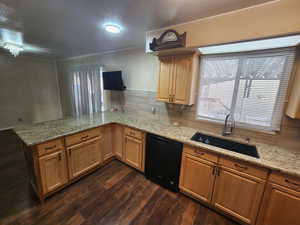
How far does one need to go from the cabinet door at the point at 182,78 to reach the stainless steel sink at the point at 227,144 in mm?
600

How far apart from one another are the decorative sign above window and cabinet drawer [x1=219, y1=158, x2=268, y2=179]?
156 centimetres

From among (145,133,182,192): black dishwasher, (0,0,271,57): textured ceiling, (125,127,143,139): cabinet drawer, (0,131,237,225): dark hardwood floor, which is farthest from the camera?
(125,127,143,139): cabinet drawer

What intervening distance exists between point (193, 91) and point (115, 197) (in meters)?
2.03

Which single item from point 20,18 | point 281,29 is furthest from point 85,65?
point 281,29

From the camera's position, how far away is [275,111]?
5.55ft

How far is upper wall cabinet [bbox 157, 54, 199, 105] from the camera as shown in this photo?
6.40 ft

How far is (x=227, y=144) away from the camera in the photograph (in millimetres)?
1887

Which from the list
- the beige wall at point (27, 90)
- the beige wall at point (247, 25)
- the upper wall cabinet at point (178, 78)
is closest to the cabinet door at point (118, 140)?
the upper wall cabinet at point (178, 78)

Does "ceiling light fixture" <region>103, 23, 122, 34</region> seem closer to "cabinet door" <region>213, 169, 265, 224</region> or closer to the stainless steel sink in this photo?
Answer: the stainless steel sink

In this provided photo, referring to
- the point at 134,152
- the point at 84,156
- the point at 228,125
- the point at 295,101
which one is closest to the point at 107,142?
the point at 84,156

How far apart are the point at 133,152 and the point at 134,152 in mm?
26

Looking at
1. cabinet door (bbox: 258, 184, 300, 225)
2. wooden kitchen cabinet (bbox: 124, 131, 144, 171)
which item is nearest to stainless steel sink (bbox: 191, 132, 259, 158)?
cabinet door (bbox: 258, 184, 300, 225)

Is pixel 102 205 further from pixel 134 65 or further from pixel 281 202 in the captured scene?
pixel 134 65

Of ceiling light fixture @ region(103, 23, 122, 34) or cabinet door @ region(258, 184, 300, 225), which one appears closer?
cabinet door @ region(258, 184, 300, 225)
